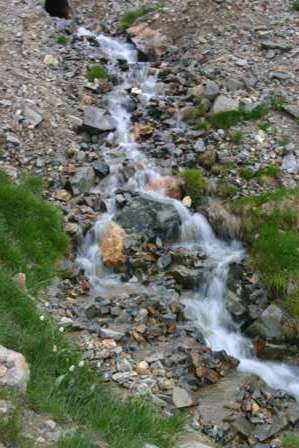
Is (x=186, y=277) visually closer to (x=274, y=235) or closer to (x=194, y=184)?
(x=274, y=235)

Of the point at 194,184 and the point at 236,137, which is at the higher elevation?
the point at 236,137

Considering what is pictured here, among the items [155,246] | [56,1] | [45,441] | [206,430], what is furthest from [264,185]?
[56,1]

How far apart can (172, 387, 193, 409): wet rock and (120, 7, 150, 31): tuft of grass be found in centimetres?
1482

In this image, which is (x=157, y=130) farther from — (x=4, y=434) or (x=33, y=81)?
(x=4, y=434)

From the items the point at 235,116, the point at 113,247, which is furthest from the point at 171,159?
the point at 113,247

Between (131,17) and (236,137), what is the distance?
8.74 metres

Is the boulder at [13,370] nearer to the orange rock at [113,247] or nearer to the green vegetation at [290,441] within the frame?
the green vegetation at [290,441]

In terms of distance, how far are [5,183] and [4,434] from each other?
791cm

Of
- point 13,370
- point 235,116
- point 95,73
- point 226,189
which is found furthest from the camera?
point 95,73

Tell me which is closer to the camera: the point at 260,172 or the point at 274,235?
the point at 274,235

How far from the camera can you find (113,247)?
40.0 feet

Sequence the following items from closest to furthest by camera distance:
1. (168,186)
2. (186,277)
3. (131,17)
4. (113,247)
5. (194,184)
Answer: (186,277) < (113,247) < (194,184) < (168,186) < (131,17)

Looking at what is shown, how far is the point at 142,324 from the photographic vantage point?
1052 cm

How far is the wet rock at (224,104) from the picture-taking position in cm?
1526
